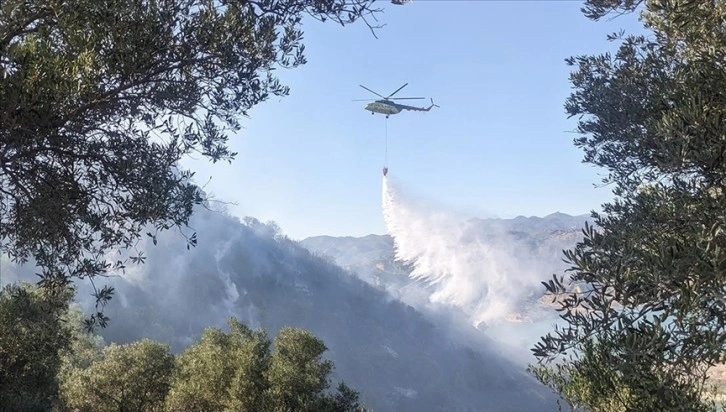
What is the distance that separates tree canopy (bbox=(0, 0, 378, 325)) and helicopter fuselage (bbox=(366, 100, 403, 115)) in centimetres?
6834

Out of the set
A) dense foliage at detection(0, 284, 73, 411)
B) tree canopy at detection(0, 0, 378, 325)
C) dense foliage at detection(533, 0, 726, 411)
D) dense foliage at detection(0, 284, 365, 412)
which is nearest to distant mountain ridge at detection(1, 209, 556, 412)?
dense foliage at detection(0, 284, 365, 412)

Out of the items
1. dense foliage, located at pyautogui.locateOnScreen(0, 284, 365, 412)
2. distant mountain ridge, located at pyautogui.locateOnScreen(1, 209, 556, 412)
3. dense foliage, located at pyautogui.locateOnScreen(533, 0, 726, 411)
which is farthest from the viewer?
distant mountain ridge, located at pyautogui.locateOnScreen(1, 209, 556, 412)

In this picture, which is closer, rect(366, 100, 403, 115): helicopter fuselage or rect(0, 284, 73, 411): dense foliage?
rect(0, 284, 73, 411): dense foliage

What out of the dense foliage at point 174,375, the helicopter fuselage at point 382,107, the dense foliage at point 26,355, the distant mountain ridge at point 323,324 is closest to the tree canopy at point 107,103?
the dense foliage at point 26,355

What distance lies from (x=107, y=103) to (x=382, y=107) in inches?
2786

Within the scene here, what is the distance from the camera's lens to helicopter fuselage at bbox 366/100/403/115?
7538 cm

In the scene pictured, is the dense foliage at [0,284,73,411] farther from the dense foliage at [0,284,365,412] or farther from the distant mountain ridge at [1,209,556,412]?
the distant mountain ridge at [1,209,556,412]

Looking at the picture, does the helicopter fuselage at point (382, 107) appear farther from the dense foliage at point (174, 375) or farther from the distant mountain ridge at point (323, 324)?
the distant mountain ridge at point (323, 324)

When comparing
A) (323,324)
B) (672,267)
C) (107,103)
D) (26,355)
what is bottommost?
(672,267)

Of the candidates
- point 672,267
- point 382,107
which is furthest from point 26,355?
point 382,107

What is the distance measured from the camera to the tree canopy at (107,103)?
5703 mm

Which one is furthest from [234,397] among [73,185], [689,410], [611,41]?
[611,41]

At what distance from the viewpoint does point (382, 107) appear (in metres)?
75.6

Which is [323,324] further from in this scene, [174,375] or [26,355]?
[26,355]
